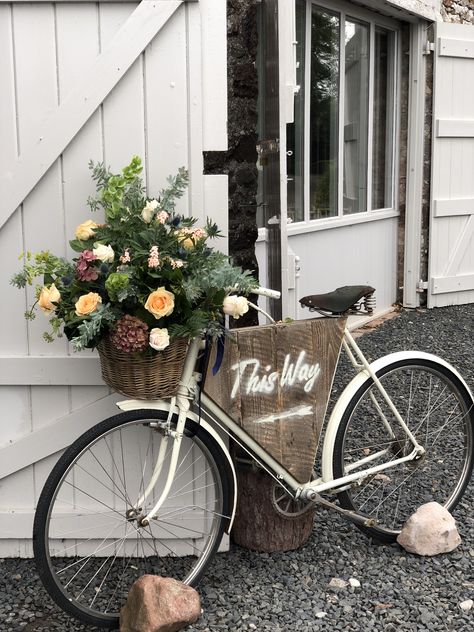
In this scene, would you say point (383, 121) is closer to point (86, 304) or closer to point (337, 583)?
point (337, 583)

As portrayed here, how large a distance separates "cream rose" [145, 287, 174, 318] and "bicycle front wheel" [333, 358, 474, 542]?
93 cm

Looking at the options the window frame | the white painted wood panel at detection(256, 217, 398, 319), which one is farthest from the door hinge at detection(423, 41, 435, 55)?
the white painted wood panel at detection(256, 217, 398, 319)

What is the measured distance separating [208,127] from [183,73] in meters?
0.20

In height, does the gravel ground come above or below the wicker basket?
below

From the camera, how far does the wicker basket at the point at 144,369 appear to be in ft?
8.52

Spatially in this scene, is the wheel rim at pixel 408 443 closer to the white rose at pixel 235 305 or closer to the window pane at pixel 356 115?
the white rose at pixel 235 305

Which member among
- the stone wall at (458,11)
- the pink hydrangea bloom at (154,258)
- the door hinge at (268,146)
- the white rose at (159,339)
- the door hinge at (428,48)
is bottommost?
the white rose at (159,339)

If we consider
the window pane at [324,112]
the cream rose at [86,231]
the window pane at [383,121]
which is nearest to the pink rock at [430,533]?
the cream rose at [86,231]

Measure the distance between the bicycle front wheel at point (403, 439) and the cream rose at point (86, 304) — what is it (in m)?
1.09

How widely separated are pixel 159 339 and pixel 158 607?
0.85 meters

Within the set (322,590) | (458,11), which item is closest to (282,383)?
(322,590)

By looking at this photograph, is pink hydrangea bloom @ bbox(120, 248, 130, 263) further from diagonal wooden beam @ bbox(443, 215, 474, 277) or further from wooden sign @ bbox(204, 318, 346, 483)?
diagonal wooden beam @ bbox(443, 215, 474, 277)

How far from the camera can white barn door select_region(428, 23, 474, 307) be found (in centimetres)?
762

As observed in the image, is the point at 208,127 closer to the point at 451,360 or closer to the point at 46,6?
the point at 46,6
